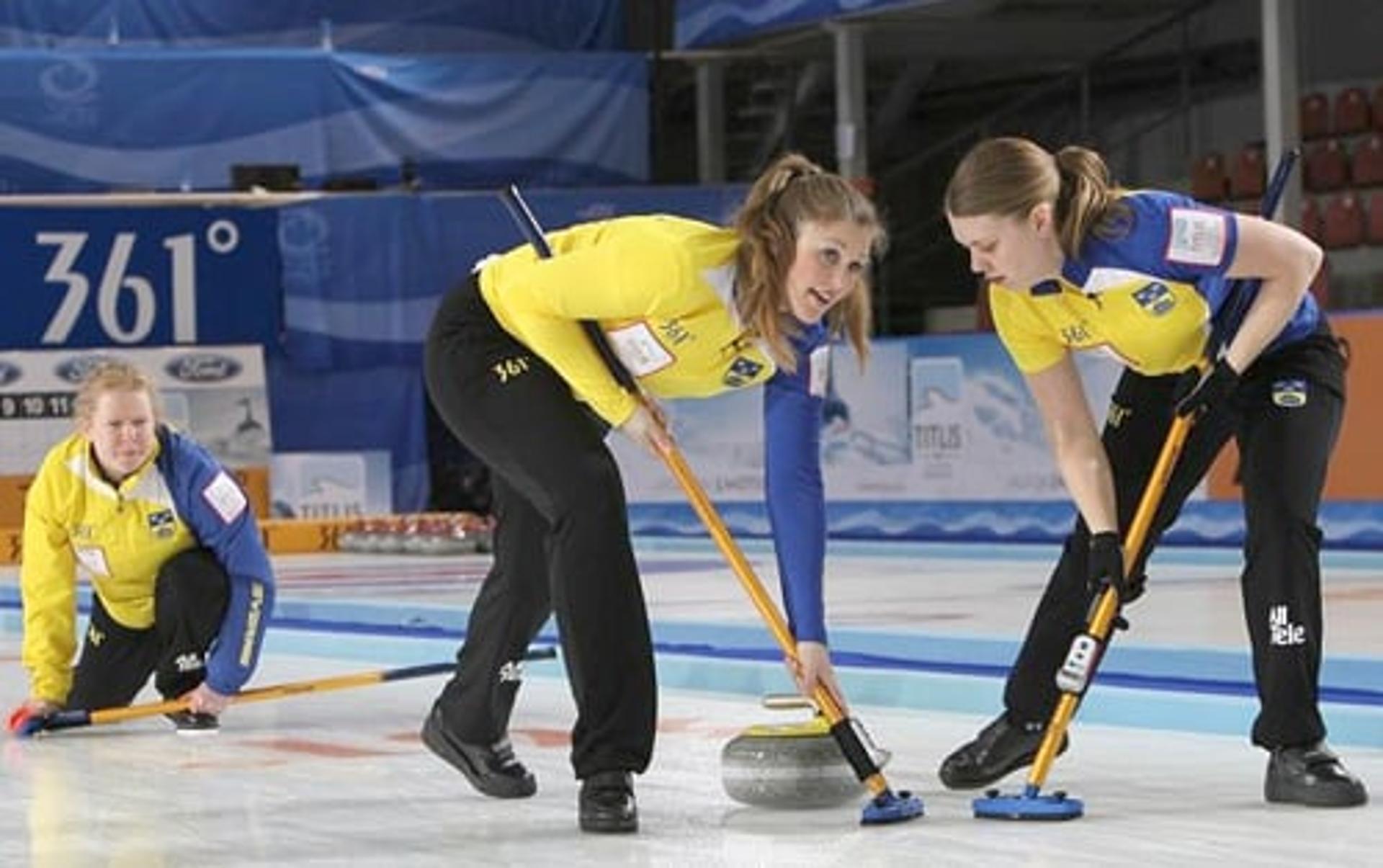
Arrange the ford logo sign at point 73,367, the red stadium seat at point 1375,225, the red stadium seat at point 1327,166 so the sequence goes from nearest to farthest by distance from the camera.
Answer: the red stadium seat at point 1375,225 < the ford logo sign at point 73,367 < the red stadium seat at point 1327,166

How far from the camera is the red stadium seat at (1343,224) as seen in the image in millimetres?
16281

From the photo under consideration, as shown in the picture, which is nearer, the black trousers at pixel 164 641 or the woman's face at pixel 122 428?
the woman's face at pixel 122 428

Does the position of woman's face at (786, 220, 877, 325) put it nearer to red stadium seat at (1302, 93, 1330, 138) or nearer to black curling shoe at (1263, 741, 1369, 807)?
black curling shoe at (1263, 741, 1369, 807)

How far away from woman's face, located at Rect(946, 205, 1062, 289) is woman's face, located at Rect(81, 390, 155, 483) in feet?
6.93

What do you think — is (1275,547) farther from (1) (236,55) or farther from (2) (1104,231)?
(1) (236,55)

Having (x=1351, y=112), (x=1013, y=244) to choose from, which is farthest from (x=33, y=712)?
(x=1351, y=112)

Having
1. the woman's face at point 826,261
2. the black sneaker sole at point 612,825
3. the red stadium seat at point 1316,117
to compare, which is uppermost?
the red stadium seat at point 1316,117

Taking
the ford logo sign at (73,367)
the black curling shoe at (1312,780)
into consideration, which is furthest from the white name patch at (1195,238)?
the ford logo sign at (73,367)

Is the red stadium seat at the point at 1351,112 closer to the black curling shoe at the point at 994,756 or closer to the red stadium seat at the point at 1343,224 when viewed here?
the red stadium seat at the point at 1343,224

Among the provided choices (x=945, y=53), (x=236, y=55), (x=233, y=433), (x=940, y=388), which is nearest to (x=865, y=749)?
(x=940, y=388)

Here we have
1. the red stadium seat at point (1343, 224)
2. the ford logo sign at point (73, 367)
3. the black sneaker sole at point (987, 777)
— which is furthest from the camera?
the ford logo sign at point (73, 367)

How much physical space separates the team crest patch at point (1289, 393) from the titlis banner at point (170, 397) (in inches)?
475

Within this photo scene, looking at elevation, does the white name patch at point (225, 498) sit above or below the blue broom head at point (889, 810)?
above

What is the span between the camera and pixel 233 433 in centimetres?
1688
